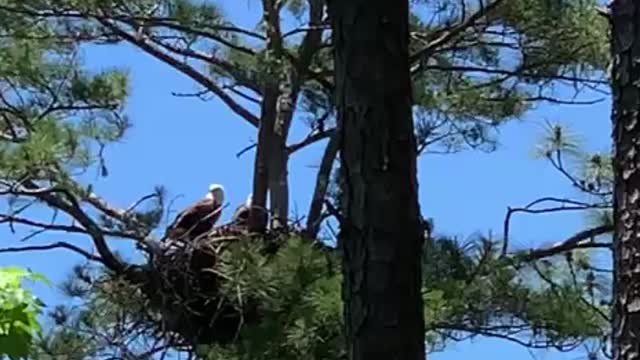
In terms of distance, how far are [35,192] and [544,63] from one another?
1.59 meters

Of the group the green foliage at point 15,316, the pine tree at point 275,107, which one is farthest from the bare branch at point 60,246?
the green foliage at point 15,316

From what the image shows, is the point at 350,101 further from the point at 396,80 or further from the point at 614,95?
the point at 614,95

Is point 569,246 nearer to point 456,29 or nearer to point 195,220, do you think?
point 456,29

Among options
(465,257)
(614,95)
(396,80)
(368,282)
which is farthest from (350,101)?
(465,257)

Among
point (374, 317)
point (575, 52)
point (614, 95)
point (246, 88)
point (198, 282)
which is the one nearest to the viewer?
point (374, 317)

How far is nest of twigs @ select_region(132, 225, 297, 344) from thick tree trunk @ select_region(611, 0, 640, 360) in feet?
8.02

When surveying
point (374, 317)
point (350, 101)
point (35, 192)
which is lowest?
point (374, 317)

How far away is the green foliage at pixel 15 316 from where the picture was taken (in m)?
1.90

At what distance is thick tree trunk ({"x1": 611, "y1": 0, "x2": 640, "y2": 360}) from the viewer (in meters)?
1.57

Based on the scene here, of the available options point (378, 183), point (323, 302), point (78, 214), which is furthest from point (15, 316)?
point (78, 214)

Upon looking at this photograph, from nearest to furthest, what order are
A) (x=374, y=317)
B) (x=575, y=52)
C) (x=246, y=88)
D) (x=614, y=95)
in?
(x=374, y=317)
(x=614, y=95)
(x=575, y=52)
(x=246, y=88)

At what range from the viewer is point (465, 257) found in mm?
4133

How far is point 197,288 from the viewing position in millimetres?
4141

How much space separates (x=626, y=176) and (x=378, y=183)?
28cm
